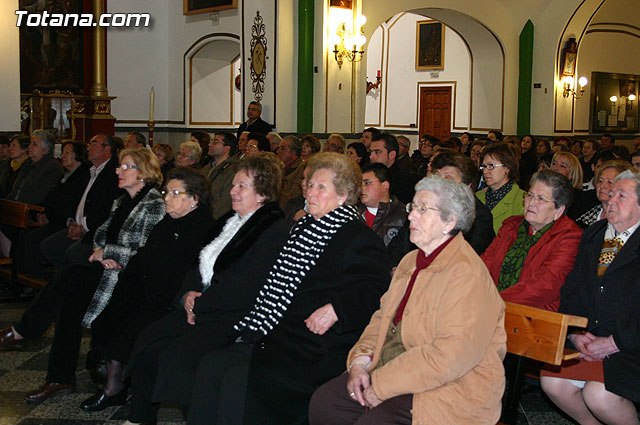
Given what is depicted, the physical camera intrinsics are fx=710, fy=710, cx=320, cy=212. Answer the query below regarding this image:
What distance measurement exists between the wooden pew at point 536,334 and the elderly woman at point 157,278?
171 cm

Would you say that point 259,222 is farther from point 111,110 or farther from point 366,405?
point 111,110

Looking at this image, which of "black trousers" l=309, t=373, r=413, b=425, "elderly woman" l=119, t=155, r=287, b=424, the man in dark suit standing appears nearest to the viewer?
"black trousers" l=309, t=373, r=413, b=425

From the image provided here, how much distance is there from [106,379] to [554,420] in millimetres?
2466

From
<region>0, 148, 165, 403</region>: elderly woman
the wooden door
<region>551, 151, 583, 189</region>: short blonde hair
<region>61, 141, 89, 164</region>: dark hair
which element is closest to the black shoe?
<region>0, 148, 165, 403</region>: elderly woman

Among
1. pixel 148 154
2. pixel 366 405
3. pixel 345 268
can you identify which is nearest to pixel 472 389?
pixel 366 405

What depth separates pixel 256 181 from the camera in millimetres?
3557

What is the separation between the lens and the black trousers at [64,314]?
12.9 ft

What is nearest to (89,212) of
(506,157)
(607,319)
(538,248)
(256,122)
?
(506,157)

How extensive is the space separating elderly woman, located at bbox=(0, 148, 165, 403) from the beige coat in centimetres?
209

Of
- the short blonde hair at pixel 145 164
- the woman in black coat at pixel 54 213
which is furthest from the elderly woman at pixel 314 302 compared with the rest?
the woman in black coat at pixel 54 213

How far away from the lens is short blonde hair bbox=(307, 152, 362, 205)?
10.8 feet

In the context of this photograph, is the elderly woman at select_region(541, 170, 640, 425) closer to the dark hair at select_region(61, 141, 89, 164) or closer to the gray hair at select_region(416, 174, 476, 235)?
the gray hair at select_region(416, 174, 476, 235)

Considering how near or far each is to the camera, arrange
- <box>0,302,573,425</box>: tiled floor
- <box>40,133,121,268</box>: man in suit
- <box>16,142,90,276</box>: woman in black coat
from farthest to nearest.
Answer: <box>16,142,90,276</box>: woman in black coat → <box>40,133,121,268</box>: man in suit → <box>0,302,573,425</box>: tiled floor

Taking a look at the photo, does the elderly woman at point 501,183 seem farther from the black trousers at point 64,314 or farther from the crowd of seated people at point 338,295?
the black trousers at point 64,314
